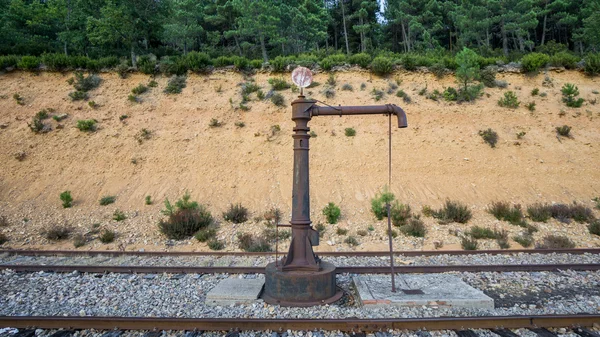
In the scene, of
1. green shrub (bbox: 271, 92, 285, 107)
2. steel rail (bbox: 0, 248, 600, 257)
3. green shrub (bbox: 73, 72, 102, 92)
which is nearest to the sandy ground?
green shrub (bbox: 271, 92, 285, 107)

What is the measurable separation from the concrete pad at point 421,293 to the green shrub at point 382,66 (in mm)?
18856

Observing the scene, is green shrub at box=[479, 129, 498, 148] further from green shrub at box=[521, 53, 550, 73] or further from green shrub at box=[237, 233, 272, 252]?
green shrub at box=[237, 233, 272, 252]

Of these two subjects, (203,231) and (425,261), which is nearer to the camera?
(425,261)

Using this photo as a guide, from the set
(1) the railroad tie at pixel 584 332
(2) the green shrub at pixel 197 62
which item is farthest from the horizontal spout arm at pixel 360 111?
(2) the green shrub at pixel 197 62

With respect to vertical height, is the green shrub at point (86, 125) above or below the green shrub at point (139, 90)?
below

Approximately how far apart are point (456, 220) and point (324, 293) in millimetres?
9807

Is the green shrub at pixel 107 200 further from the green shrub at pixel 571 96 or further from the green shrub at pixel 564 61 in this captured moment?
the green shrub at pixel 564 61

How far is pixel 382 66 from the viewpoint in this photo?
24.0 metres

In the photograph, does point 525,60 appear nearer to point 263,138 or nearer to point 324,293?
point 263,138

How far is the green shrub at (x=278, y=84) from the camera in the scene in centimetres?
2298

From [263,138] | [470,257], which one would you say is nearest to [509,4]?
[263,138]

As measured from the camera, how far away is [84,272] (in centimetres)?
851

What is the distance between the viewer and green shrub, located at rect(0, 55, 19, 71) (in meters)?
22.7

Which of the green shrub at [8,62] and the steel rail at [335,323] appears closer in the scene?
the steel rail at [335,323]
